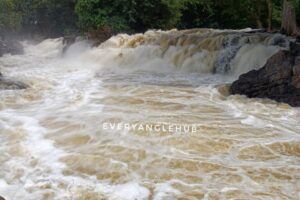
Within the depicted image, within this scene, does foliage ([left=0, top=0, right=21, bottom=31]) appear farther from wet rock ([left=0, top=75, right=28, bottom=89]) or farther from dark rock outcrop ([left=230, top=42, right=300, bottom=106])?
dark rock outcrop ([left=230, top=42, right=300, bottom=106])

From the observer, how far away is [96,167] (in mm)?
6355

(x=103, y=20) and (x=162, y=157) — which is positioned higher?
(x=103, y=20)

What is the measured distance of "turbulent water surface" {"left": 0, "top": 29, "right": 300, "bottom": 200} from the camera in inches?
227

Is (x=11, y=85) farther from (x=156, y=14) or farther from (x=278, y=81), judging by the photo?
(x=156, y=14)

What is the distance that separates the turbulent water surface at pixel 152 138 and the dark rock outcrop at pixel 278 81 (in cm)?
30

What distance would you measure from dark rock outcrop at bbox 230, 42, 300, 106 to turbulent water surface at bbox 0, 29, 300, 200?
304 mm

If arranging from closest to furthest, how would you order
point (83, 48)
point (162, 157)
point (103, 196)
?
point (103, 196), point (162, 157), point (83, 48)

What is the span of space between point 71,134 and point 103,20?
15.0 m

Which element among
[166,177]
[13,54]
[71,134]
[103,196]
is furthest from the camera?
[13,54]

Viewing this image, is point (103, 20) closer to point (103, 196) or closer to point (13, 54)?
point (13, 54)

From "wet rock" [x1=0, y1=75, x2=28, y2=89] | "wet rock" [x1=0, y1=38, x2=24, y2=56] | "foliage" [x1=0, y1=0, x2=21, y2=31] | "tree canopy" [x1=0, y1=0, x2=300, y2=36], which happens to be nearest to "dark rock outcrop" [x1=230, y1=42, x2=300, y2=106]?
"wet rock" [x1=0, y1=75, x2=28, y2=89]

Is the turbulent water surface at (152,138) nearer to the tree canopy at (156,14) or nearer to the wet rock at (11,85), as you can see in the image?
the wet rock at (11,85)

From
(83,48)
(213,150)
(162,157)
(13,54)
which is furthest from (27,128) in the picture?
(13,54)

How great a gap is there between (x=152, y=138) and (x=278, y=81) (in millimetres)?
4310
